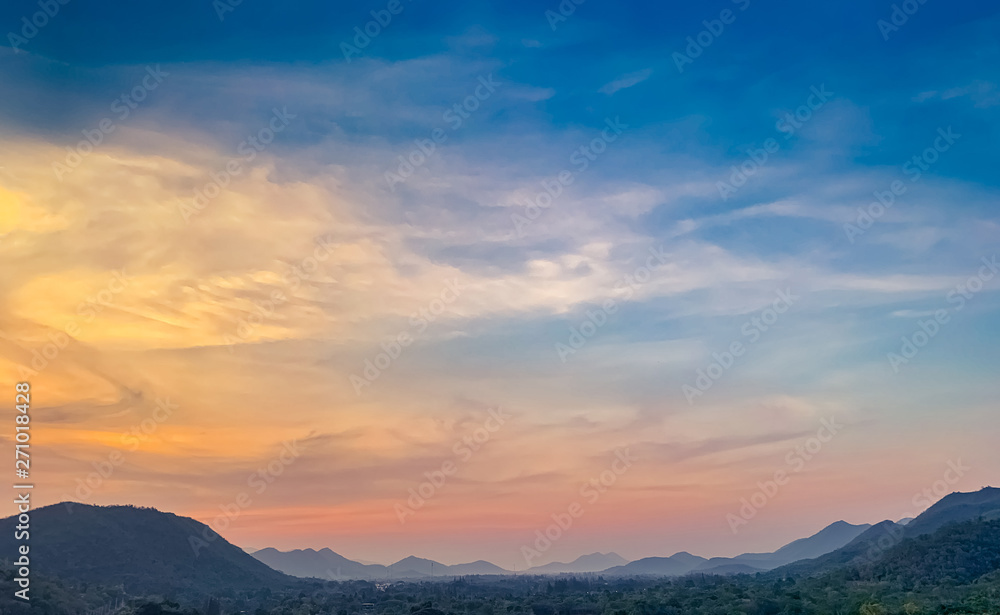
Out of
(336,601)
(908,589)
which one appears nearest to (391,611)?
(336,601)

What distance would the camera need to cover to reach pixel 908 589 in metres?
112

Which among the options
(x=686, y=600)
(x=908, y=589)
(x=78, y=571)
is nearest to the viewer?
(x=908, y=589)

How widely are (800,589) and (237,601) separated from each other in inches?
4740

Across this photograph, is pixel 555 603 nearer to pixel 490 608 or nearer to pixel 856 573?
pixel 490 608

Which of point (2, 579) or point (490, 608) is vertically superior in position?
point (2, 579)

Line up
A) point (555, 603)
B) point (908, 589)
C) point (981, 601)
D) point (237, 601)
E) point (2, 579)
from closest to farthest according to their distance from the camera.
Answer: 1. point (981, 601)
2. point (2, 579)
3. point (908, 589)
4. point (555, 603)
5. point (237, 601)

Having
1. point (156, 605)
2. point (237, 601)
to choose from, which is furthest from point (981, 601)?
point (237, 601)

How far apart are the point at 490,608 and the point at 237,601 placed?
69208 mm

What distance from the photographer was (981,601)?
82875 millimetres

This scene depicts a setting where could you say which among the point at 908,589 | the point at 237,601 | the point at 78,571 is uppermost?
the point at 78,571

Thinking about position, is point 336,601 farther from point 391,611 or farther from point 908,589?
point 908,589

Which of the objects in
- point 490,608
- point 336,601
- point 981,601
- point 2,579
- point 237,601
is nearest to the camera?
point 981,601

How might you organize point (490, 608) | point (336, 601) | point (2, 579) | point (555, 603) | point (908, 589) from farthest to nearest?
point (336, 601)
point (555, 603)
point (490, 608)
point (908, 589)
point (2, 579)

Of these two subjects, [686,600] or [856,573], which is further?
[856,573]
